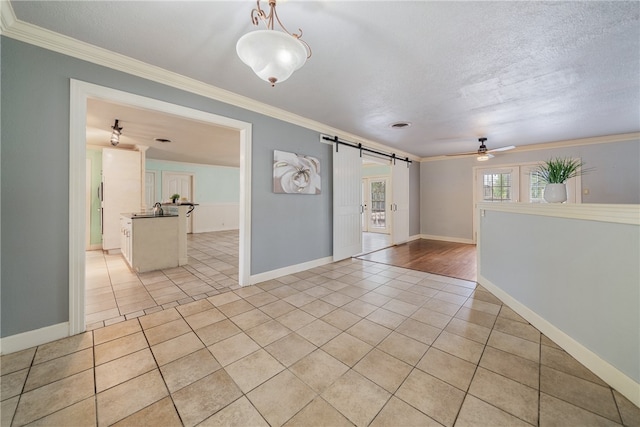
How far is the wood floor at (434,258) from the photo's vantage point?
4066 mm

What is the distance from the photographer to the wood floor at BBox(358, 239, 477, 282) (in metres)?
4.07

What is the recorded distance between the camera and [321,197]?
438 centimetres

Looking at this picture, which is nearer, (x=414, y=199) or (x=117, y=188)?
(x=117, y=188)

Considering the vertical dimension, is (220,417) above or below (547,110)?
below

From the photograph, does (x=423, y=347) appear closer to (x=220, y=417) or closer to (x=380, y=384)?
(x=380, y=384)

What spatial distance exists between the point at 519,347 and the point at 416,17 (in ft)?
8.68

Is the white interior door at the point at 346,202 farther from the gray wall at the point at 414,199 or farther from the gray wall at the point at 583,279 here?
the gray wall at the point at 414,199

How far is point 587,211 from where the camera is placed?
1.78m

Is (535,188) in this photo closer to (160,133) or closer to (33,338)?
(160,133)

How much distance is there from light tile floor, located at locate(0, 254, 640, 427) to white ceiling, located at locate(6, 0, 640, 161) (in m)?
2.43

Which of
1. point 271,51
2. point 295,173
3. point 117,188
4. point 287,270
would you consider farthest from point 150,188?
point 271,51

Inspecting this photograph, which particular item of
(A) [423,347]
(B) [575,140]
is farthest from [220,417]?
(B) [575,140]

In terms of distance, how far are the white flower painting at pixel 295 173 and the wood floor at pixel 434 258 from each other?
6.38 ft

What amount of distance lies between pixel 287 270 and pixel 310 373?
7.28ft
